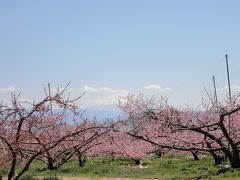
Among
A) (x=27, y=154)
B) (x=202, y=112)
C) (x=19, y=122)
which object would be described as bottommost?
(x=27, y=154)

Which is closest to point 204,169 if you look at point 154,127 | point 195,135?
point 195,135

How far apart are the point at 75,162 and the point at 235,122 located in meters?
18.0

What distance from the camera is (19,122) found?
20.9 ft

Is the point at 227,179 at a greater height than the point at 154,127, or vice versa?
the point at 154,127

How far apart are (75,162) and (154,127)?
55.9 feet

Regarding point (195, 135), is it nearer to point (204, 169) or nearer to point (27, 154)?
point (204, 169)

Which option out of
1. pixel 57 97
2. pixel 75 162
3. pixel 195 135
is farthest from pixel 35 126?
pixel 75 162

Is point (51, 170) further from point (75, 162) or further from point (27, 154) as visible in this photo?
point (27, 154)

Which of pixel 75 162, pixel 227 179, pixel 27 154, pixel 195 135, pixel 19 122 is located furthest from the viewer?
pixel 75 162

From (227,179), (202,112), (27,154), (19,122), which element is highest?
(202,112)

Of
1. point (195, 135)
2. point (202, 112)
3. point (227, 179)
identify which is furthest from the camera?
point (195, 135)

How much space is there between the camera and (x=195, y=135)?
2527cm

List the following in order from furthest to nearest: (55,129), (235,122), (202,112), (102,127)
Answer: (202,112), (235,122), (55,129), (102,127)

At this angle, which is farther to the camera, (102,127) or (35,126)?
(35,126)
